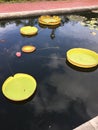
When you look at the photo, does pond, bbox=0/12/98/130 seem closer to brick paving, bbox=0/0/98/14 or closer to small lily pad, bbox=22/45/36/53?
small lily pad, bbox=22/45/36/53

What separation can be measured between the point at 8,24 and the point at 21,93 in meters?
4.46

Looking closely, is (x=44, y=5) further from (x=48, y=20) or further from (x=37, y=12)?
(x=48, y=20)

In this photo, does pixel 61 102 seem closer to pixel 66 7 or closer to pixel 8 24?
pixel 8 24

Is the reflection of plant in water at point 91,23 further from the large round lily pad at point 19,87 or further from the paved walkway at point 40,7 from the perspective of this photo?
the large round lily pad at point 19,87

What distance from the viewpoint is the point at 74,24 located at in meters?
8.33

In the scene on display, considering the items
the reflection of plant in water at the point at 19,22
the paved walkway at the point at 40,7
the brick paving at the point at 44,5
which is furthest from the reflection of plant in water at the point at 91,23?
the reflection of plant in water at the point at 19,22

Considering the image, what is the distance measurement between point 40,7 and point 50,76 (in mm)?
5608

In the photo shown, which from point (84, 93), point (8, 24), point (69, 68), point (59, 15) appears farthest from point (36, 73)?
point (59, 15)

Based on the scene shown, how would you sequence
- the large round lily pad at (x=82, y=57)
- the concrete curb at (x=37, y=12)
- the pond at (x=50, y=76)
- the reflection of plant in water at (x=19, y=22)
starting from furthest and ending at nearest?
the concrete curb at (x=37, y=12) < the reflection of plant in water at (x=19, y=22) < the large round lily pad at (x=82, y=57) < the pond at (x=50, y=76)

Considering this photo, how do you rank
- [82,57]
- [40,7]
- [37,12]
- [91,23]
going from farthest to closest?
[40,7], [37,12], [91,23], [82,57]

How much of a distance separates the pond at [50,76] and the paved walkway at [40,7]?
536mm

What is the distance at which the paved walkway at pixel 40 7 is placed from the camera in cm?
869

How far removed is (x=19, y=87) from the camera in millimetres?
4672

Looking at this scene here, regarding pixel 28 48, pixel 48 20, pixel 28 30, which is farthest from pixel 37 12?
pixel 28 48
